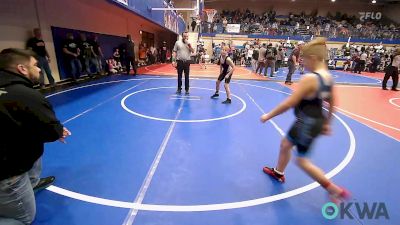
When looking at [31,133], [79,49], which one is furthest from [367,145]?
[79,49]

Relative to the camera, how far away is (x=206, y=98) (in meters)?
7.44

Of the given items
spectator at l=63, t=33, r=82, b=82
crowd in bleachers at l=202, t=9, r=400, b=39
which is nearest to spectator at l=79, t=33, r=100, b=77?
spectator at l=63, t=33, r=82, b=82

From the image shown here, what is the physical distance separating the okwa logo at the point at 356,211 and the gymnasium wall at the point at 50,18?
26.4ft

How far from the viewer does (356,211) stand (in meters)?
2.62

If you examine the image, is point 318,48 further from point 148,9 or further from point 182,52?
point 148,9

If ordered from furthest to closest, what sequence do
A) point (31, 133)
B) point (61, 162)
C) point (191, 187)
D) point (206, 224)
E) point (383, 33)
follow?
point (383, 33)
point (61, 162)
point (191, 187)
point (206, 224)
point (31, 133)

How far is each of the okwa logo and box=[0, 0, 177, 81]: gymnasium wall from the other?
804 centimetres

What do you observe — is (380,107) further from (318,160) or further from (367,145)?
(318,160)

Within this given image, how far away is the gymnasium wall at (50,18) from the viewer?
264 inches

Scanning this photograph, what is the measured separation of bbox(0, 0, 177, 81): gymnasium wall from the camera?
22.0 feet

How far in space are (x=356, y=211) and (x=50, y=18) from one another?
975 cm

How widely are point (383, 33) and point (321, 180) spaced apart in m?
28.8

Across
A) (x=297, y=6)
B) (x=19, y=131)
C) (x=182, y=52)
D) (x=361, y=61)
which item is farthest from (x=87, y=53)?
(x=297, y=6)

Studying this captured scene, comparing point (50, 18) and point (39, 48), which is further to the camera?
point (50, 18)
